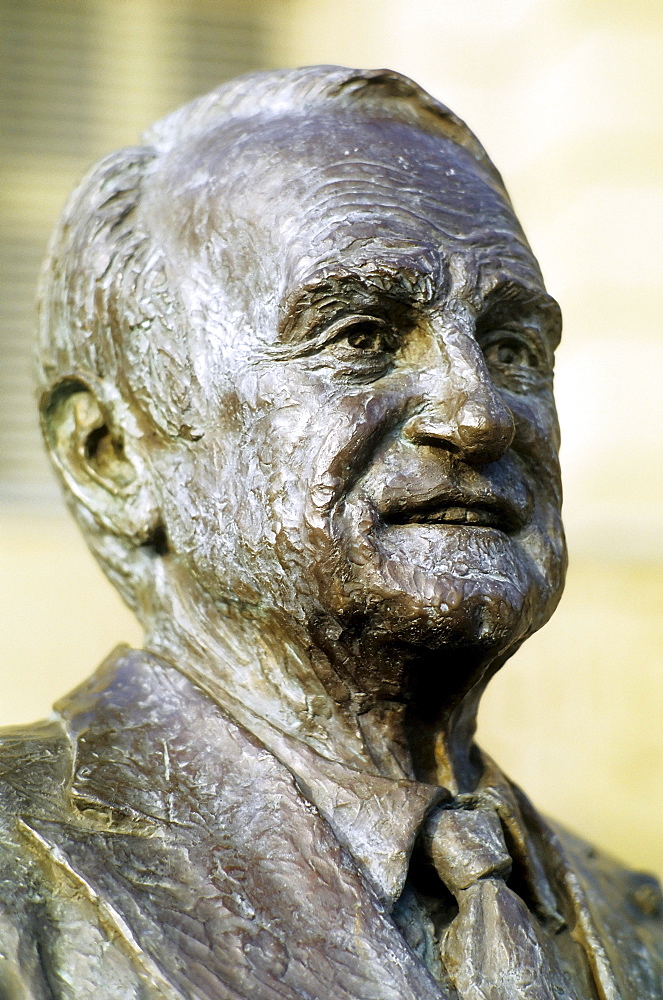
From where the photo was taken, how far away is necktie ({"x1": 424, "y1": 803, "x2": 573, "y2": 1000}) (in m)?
1.90

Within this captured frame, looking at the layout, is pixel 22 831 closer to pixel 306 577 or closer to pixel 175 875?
pixel 175 875

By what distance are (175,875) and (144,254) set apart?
3.41ft

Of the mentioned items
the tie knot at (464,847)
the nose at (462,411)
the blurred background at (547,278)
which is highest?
the blurred background at (547,278)

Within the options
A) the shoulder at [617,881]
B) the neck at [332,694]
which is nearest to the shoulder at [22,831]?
the neck at [332,694]

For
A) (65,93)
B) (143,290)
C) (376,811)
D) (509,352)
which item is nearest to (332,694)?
(376,811)

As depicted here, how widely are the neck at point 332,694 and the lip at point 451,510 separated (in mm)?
200

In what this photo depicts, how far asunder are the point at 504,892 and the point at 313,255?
0.99m

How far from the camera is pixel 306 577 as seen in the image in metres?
2.01

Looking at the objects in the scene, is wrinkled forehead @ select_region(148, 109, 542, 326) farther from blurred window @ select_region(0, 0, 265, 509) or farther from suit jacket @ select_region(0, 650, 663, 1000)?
blurred window @ select_region(0, 0, 265, 509)

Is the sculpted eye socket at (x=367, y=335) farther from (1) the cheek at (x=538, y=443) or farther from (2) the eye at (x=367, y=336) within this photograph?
(1) the cheek at (x=538, y=443)

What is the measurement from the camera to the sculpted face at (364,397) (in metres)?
2.01

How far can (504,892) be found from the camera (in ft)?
6.48

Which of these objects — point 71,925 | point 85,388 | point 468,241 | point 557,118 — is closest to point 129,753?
point 71,925

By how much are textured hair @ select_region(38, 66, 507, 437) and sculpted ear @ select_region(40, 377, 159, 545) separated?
43 millimetres
